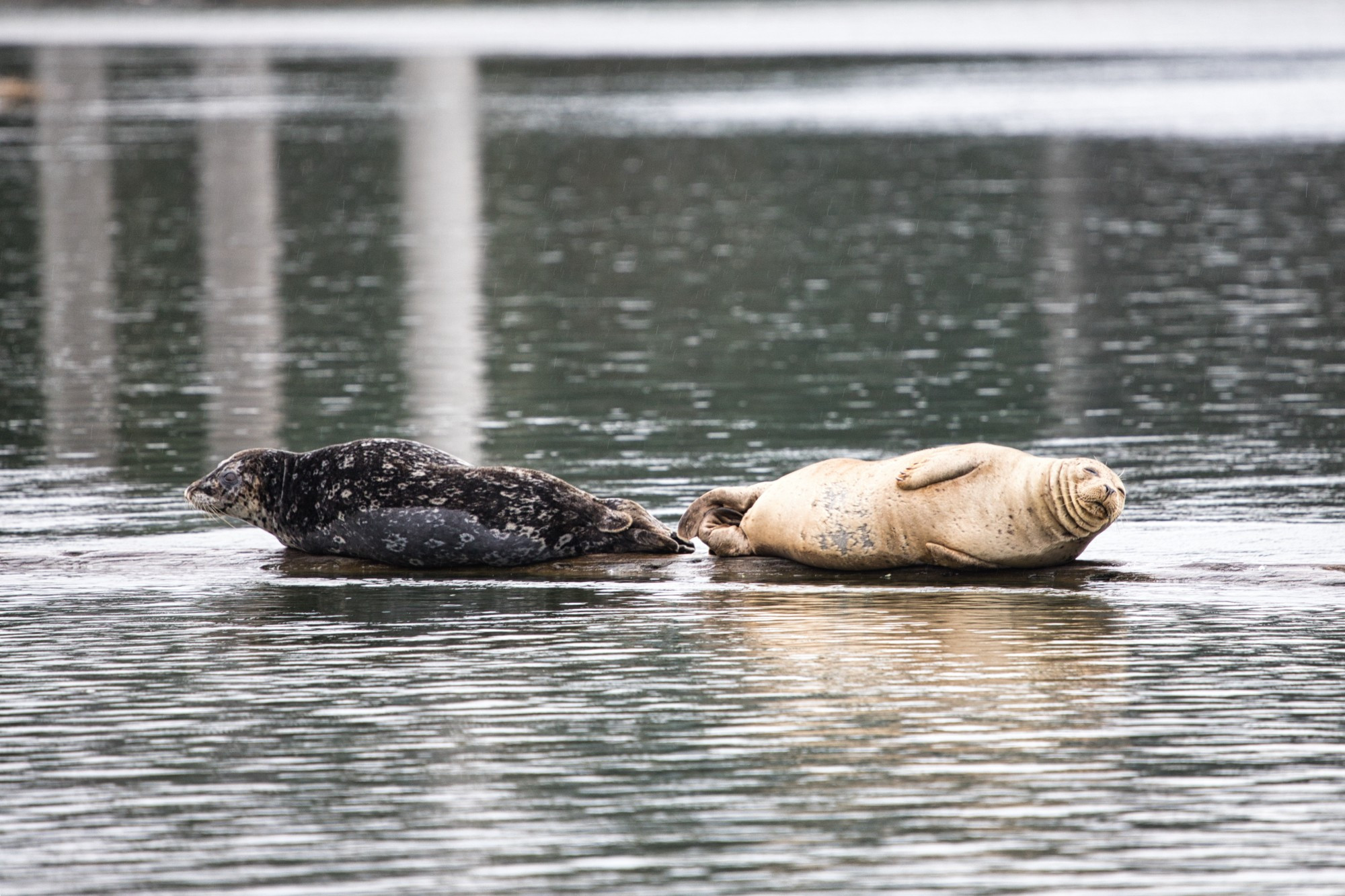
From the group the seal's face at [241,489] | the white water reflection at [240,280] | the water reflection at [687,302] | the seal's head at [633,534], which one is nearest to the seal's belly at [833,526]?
the seal's head at [633,534]

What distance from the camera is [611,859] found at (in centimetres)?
705

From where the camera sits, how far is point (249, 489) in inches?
472

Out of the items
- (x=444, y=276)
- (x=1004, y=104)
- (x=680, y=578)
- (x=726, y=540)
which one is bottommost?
(x=680, y=578)

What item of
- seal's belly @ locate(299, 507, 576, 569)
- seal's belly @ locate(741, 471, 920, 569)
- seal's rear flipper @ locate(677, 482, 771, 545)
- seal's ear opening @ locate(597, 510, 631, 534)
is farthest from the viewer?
seal's rear flipper @ locate(677, 482, 771, 545)

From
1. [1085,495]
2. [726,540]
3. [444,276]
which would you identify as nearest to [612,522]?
[726,540]

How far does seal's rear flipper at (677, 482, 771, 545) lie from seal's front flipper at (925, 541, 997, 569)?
1.06 m

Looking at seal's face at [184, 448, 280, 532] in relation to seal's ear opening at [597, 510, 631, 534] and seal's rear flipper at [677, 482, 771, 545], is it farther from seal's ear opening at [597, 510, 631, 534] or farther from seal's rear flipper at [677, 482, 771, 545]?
seal's rear flipper at [677, 482, 771, 545]

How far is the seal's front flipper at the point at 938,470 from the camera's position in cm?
1097

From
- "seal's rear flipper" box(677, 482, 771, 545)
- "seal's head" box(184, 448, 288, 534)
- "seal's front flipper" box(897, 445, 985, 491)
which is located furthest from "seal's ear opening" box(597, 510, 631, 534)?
"seal's head" box(184, 448, 288, 534)

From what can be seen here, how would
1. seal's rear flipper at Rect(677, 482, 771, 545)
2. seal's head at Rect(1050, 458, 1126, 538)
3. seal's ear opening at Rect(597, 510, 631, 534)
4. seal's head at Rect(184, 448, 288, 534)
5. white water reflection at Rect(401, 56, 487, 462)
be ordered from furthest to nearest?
1. white water reflection at Rect(401, 56, 487, 462)
2. seal's head at Rect(184, 448, 288, 534)
3. seal's rear flipper at Rect(677, 482, 771, 545)
4. seal's ear opening at Rect(597, 510, 631, 534)
5. seal's head at Rect(1050, 458, 1126, 538)

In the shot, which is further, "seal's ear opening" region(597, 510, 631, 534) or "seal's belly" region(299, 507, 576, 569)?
"seal's ear opening" region(597, 510, 631, 534)

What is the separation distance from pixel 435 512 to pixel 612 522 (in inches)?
33.4

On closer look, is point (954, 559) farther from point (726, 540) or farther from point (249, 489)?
point (249, 489)

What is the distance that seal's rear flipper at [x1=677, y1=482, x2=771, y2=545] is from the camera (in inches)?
465
